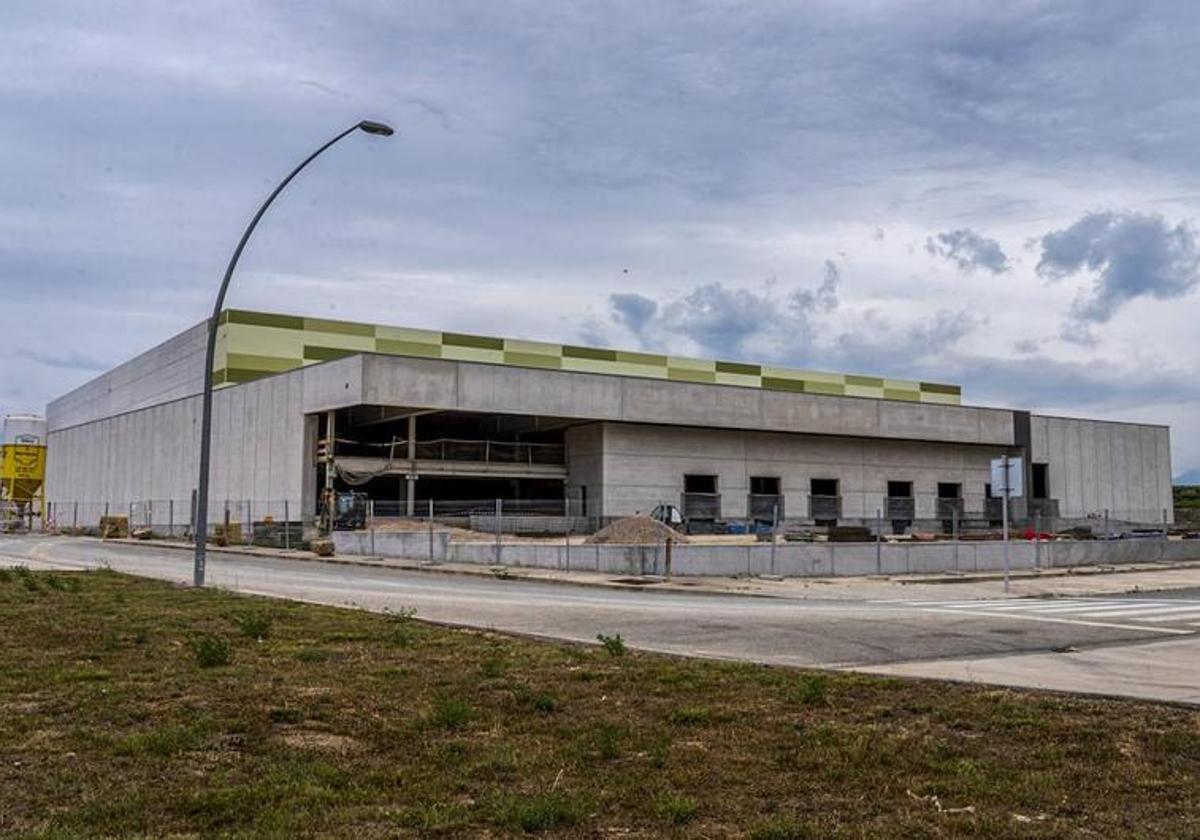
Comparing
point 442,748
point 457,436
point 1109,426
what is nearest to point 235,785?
point 442,748

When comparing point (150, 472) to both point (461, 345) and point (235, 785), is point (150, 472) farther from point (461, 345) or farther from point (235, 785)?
point (235, 785)

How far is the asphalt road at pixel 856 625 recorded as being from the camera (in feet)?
39.1

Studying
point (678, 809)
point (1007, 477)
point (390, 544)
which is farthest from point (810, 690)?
point (390, 544)

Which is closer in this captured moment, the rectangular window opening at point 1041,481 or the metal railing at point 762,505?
the metal railing at point 762,505

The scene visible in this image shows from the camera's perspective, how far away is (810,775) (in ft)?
21.0

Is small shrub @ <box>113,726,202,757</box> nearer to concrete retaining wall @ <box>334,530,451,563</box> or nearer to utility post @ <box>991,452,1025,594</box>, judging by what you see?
utility post @ <box>991,452,1025,594</box>

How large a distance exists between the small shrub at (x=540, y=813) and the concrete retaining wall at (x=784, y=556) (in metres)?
24.0

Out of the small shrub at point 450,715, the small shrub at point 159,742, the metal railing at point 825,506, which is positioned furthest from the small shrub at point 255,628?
the metal railing at point 825,506

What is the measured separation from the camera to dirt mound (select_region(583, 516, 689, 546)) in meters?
34.7

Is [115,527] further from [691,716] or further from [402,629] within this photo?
[691,716]

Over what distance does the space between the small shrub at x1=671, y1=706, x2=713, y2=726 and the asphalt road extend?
11.8ft

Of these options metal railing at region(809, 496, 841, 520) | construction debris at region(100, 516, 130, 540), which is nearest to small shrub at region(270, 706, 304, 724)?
metal railing at region(809, 496, 841, 520)

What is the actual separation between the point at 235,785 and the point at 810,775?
3.18 meters

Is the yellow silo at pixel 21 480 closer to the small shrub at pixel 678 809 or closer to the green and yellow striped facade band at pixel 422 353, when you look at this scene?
the green and yellow striped facade band at pixel 422 353
